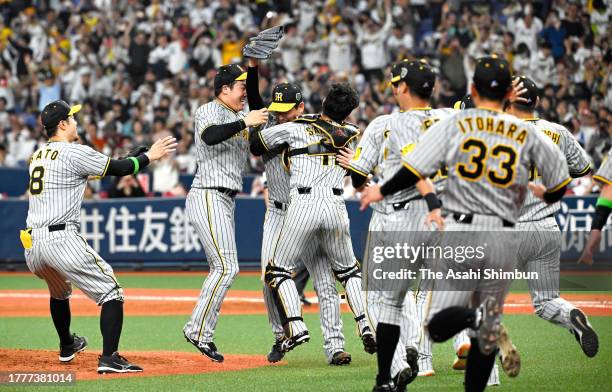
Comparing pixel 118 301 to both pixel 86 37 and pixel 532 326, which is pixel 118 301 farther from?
pixel 86 37

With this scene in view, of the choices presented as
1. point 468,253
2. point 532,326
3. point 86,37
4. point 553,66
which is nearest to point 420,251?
point 468,253

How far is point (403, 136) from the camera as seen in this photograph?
709 centimetres

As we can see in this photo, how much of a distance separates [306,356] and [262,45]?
2832 millimetres

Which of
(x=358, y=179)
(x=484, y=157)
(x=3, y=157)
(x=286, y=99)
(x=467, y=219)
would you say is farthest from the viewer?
(x=3, y=157)

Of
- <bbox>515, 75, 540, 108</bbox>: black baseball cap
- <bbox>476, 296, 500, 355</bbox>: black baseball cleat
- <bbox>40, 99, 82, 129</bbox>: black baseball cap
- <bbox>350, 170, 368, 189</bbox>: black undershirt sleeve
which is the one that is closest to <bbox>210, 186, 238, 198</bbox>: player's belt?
<bbox>40, 99, 82, 129</bbox>: black baseball cap

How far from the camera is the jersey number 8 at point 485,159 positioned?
614 cm

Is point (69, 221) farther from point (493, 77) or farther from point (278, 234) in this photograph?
point (493, 77)

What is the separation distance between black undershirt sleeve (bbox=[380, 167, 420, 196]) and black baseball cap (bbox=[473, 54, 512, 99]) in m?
0.67

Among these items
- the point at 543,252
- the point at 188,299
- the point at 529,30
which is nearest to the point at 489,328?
the point at 543,252

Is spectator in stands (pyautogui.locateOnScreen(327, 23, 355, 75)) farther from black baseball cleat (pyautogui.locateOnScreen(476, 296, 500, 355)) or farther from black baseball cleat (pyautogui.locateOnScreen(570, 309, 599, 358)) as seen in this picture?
black baseball cleat (pyautogui.locateOnScreen(476, 296, 500, 355))

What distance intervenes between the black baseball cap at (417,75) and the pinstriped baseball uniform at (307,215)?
1.80 m

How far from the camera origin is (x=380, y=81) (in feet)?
70.8

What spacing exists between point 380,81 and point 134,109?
218 inches

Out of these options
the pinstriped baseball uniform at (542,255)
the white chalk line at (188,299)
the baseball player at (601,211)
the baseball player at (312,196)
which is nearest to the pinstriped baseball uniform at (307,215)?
the baseball player at (312,196)
